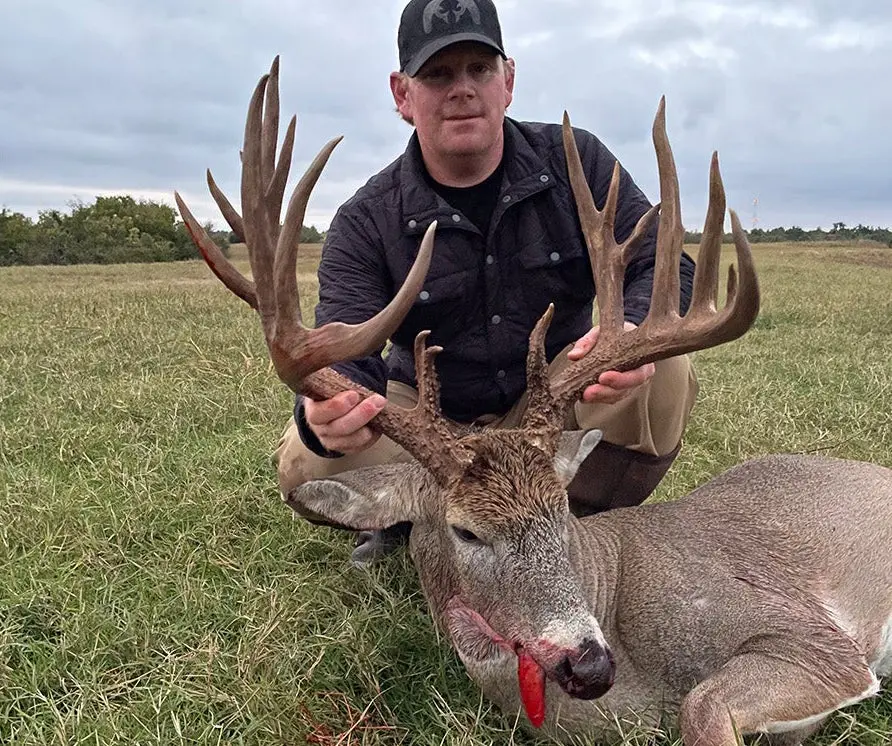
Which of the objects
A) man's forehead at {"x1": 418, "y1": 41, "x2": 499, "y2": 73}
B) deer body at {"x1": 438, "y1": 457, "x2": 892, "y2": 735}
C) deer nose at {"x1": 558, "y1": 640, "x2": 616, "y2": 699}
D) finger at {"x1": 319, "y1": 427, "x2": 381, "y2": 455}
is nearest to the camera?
deer nose at {"x1": 558, "y1": 640, "x2": 616, "y2": 699}

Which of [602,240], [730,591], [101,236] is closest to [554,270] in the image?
[602,240]

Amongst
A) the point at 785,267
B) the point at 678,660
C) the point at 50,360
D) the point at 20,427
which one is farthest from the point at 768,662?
the point at 785,267

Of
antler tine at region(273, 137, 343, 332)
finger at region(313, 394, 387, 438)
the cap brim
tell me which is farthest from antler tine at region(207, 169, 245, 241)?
the cap brim

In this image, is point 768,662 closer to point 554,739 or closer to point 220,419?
point 554,739

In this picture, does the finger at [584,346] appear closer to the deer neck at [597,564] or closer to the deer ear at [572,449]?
the deer ear at [572,449]

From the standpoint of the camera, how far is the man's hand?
346 centimetres

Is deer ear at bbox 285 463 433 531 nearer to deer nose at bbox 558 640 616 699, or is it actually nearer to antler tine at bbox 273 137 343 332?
antler tine at bbox 273 137 343 332

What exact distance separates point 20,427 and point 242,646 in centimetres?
367

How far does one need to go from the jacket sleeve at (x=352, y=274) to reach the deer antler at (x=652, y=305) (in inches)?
43.6

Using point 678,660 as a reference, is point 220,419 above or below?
above

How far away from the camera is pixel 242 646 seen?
3.59 meters

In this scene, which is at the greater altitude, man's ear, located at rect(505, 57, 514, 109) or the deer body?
man's ear, located at rect(505, 57, 514, 109)

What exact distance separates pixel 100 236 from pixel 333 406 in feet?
172

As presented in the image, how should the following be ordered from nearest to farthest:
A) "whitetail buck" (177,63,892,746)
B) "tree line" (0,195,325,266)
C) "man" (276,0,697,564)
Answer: "whitetail buck" (177,63,892,746)
"man" (276,0,697,564)
"tree line" (0,195,325,266)
